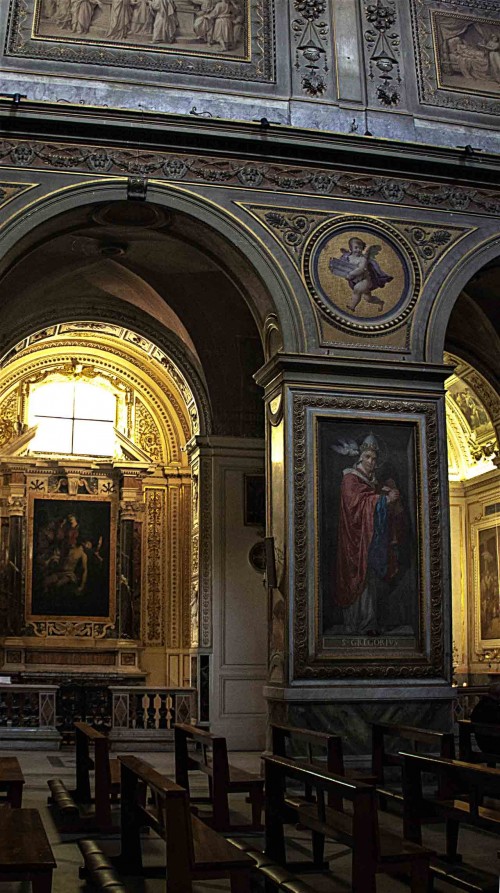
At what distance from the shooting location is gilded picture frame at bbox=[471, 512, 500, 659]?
19672 mm

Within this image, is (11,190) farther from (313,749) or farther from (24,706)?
(24,706)

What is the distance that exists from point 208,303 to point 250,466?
8.30 ft

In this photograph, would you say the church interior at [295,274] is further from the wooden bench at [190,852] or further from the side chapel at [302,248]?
the wooden bench at [190,852]

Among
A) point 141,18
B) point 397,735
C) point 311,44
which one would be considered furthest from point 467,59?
point 397,735

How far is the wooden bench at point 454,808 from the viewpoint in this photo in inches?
240

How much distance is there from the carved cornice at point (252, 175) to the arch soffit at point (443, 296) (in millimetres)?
507

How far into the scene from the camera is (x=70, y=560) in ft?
63.8

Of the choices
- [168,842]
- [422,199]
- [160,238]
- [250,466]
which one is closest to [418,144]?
[422,199]

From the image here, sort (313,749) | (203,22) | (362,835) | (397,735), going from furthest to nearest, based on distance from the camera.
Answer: (203,22) < (313,749) < (397,735) < (362,835)

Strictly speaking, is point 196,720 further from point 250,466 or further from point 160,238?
point 160,238

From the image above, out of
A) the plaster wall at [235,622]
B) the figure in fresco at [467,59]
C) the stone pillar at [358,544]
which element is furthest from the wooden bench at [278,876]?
the figure in fresco at [467,59]

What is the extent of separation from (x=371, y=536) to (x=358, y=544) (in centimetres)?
18

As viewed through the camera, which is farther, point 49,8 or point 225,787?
point 49,8

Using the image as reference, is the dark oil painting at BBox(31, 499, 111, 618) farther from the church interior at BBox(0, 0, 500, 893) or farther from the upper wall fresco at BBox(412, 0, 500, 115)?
the upper wall fresco at BBox(412, 0, 500, 115)
